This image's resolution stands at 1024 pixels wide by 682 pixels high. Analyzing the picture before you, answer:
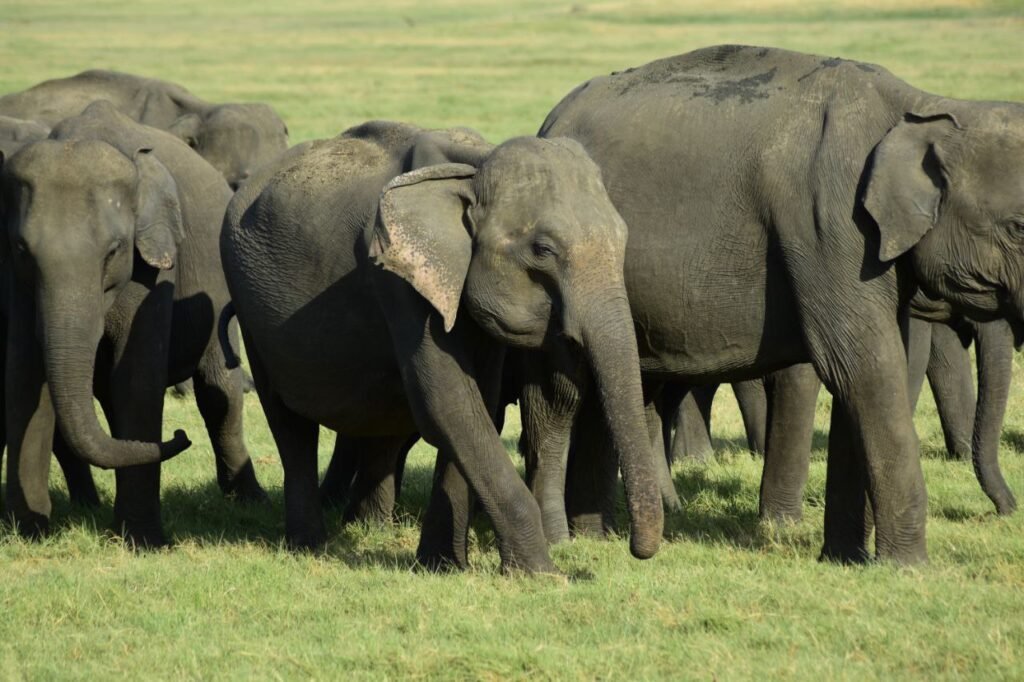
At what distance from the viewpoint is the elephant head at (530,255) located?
6695 mm

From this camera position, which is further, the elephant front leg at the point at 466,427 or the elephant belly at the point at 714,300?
the elephant belly at the point at 714,300

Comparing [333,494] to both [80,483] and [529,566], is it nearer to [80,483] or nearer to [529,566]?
[80,483]

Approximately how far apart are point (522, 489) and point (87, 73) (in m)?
14.2

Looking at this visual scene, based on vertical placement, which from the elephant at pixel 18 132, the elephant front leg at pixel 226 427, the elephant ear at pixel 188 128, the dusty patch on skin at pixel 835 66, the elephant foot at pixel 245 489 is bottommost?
the elephant ear at pixel 188 128

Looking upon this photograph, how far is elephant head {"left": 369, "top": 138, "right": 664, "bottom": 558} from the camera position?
264 inches

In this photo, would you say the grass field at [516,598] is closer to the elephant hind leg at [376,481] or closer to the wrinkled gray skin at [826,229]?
the elephant hind leg at [376,481]

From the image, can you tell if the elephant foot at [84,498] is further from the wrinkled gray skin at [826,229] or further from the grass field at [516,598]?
the wrinkled gray skin at [826,229]

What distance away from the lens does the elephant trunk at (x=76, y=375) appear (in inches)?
307

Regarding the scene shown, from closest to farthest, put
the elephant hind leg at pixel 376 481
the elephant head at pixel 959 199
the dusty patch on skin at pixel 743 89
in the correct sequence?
the elephant head at pixel 959 199 → the dusty patch on skin at pixel 743 89 → the elephant hind leg at pixel 376 481

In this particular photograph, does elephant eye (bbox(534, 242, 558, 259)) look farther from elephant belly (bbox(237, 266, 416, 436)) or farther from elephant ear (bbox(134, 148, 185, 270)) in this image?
elephant ear (bbox(134, 148, 185, 270))

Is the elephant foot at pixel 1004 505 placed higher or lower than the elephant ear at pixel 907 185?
lower

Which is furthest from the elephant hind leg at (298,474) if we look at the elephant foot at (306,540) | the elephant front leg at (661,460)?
the elephant front leg at (661,460)

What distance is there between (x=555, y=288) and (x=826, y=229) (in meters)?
1.31

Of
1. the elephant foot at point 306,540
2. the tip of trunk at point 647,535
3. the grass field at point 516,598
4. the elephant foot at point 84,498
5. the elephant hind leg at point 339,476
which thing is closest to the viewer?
the grass field at point 516,598
